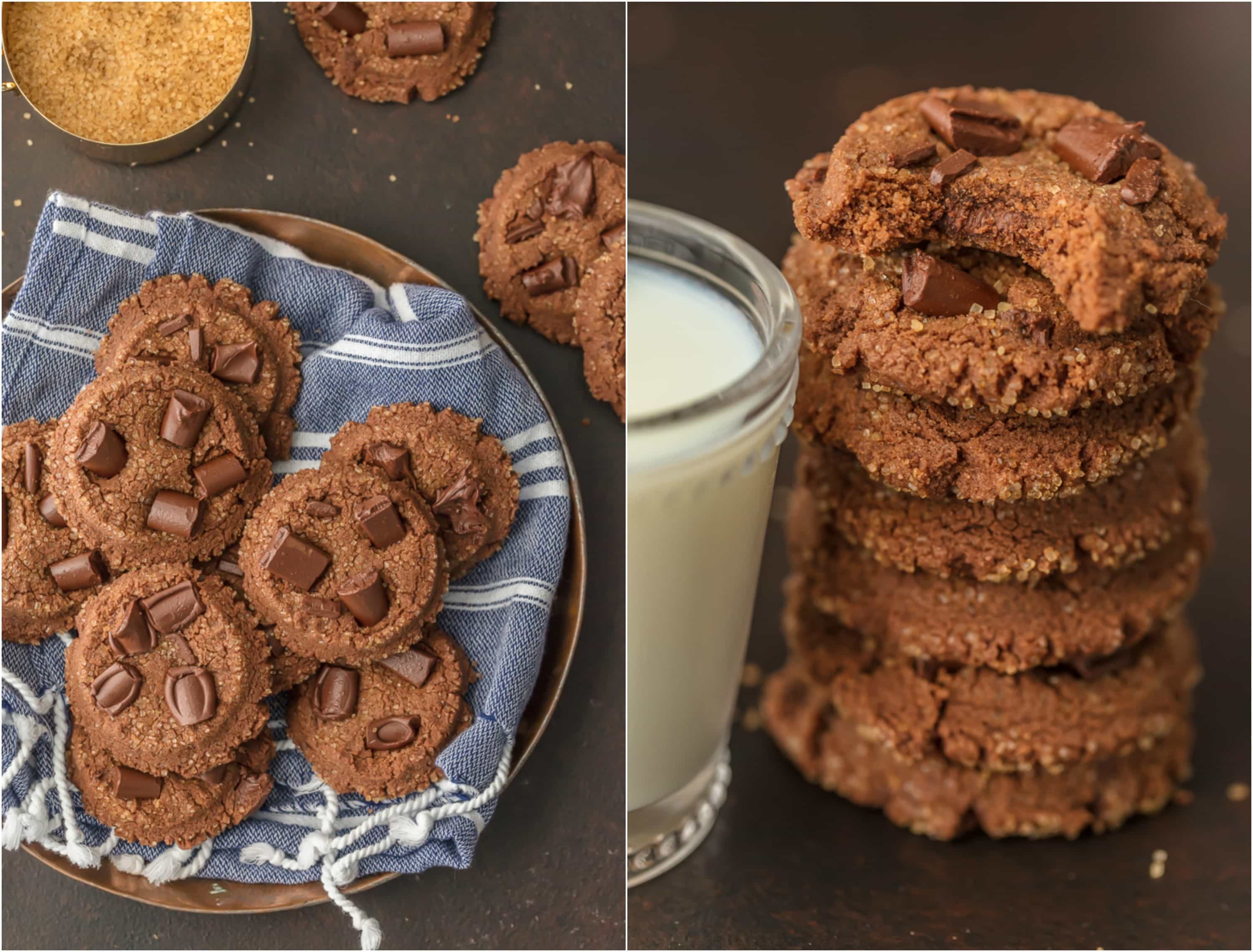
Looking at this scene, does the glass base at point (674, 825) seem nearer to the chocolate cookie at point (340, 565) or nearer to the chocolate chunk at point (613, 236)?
the chocolate cookie at point (340, 565)

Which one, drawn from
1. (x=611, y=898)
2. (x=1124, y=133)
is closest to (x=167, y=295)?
(x=611, y=898)

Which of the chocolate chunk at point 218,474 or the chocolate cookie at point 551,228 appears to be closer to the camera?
the chocolate chunk at point 218,474

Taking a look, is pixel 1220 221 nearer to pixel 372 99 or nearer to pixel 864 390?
pixel 864 390

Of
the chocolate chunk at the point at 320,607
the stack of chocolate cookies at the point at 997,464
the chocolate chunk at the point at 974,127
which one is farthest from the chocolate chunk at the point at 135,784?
the chocolate chunk at the point at 974,127

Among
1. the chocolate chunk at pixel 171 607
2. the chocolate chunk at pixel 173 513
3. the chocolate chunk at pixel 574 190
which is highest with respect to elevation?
the chocolate chunk at pixel 574 190

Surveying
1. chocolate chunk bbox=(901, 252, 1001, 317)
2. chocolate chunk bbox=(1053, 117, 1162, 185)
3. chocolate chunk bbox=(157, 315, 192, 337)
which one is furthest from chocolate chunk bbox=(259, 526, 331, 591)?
chocolate chunk bbox=(1053, 117, 1162, 185)

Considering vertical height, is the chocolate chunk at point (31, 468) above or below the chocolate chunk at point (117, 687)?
above
